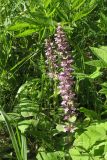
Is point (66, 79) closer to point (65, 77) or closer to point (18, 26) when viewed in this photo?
→ point (65, 77)

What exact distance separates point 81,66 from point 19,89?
0.44m

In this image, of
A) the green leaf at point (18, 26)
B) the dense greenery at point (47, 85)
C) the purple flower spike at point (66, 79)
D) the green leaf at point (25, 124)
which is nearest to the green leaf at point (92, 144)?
the dense greenery at point (47, 85)

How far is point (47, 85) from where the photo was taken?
2555 millimetres

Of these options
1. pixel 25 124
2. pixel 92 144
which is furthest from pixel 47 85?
pixel 92 144

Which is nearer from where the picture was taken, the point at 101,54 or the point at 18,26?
the point at 101,54

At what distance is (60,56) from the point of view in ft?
7.62

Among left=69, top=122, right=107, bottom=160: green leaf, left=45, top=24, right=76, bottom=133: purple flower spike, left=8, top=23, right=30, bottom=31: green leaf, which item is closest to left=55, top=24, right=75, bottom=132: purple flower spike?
left=45, top=24, right=76, bottom=133: purple flower spike

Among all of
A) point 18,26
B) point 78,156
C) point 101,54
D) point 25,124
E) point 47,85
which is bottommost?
point 78,156

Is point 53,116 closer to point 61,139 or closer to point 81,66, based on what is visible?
point 61,139

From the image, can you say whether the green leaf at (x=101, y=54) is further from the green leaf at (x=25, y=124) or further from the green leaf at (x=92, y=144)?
the green leaf at (x=25, y=124)

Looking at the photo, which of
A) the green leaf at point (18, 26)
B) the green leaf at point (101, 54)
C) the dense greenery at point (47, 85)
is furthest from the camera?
the green leaf at point (18, 26)

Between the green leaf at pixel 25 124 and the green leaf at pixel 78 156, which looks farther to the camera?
the green leaf at pixel 25 124

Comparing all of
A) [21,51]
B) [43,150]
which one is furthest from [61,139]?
[21,51]

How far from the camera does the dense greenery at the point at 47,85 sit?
2134mm
